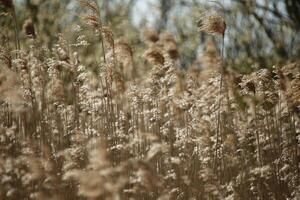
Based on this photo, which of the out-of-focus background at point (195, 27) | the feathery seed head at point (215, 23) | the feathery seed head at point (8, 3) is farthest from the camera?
the out-of-focus background at point (195, 27)

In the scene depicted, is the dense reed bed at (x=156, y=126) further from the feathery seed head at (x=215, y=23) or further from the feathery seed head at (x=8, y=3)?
the feathery seed head at (x=8, y=3)

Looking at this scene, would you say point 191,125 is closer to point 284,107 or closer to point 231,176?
point 231,176

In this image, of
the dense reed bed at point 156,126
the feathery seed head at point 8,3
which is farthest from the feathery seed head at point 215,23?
the feathery seed head at point 8,3

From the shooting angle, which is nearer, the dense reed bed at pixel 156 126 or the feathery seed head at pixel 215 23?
the dense reed bed at pixel 156 126

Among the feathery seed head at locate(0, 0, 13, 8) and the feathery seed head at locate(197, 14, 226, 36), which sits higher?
the feathery seed head at locate(0, 0, 13, 8)

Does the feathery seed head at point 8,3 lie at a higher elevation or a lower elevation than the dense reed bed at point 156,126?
higher

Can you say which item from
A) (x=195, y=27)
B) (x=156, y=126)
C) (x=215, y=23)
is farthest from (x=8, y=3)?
(x=195, y=27)

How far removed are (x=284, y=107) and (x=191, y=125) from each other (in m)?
0.91

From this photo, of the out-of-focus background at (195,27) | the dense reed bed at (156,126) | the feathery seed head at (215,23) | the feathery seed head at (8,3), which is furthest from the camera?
the out-of-focus background at (195,27)

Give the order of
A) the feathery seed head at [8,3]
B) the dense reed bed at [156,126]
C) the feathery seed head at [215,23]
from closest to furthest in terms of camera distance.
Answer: the feathery seed head at [8,3] → the dense reed bed at [156,126] → the feathery seed head at [215,23]

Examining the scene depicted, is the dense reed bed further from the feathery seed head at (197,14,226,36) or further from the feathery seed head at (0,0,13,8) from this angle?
the feathery seed head at (0,0,13,8)

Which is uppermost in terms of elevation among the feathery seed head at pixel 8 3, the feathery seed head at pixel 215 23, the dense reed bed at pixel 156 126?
the feathery seed head at pixel 8 3

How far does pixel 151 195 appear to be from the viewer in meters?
3.85

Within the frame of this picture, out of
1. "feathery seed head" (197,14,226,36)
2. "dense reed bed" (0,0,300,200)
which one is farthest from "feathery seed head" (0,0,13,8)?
"feathery seed head" (197,14,226,36)
